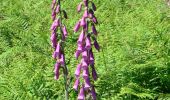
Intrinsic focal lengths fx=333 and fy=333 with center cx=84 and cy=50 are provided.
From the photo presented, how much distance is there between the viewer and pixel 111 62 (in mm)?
5500

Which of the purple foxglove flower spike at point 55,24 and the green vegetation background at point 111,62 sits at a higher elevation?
the purple foxglove flower spike at point 55,24

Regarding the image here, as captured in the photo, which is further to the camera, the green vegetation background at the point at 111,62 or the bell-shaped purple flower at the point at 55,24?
the green vegetation background at the point at 111,62

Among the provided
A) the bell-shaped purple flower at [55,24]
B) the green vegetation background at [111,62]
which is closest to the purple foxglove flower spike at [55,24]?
the bell-shaped purple flower at [55,24]

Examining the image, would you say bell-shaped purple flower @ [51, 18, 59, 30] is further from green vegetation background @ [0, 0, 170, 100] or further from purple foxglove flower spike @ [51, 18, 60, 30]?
green vegetation background @ [0, 0, 170, 100]

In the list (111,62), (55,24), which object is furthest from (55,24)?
(111,62)

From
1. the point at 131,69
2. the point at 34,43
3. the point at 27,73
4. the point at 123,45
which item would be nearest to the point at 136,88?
the point at 131,69

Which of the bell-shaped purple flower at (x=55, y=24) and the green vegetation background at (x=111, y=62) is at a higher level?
the bell-shaped purple flower at (x=55, y=24)

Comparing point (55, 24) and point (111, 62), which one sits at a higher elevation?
point (55, 24)

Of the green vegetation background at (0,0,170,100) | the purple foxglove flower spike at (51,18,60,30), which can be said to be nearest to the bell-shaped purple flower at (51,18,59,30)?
the purple foxglove flower spike at (51,18,60,30)

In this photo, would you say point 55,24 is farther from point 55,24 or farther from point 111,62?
point 111,62

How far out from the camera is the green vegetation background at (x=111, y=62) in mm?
5336

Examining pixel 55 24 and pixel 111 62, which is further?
pixel 111 62

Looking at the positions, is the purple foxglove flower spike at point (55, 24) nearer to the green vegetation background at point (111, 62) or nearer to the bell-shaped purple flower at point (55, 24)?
the bell-shaped purple flower at point (55, 24)

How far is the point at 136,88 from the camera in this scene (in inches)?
205
